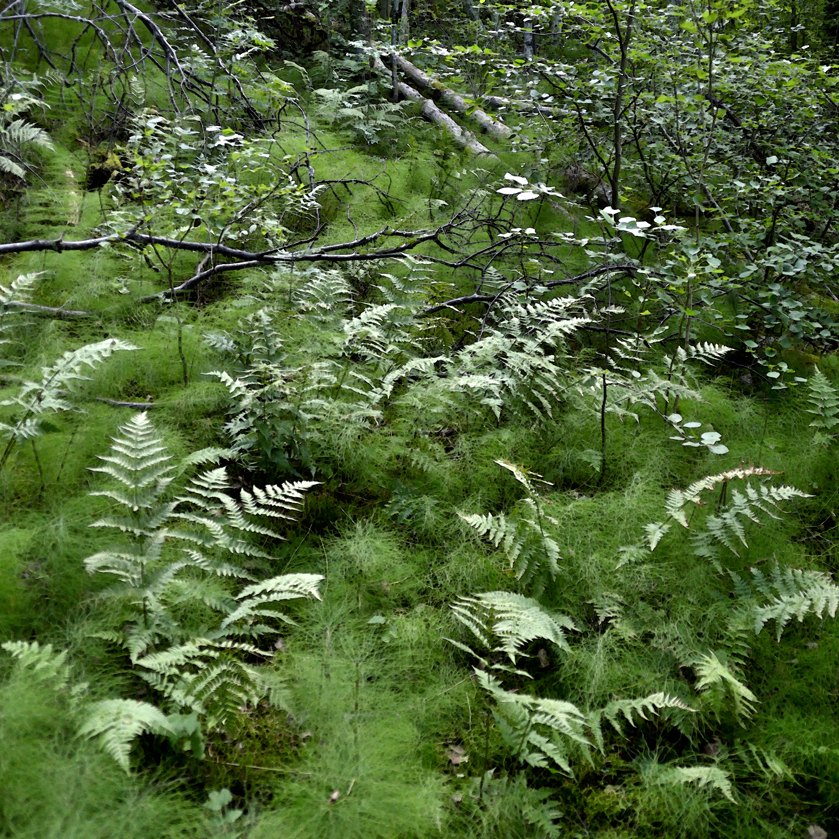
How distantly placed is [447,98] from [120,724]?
802 centimetres

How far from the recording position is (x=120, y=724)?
1691 millimetres

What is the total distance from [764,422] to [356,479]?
2.61m

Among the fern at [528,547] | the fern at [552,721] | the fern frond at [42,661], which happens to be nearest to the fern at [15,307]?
the fern frond at [42,661]

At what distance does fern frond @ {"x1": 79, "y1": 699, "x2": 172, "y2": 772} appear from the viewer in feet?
5.35

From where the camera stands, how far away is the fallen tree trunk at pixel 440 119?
21.2 ft

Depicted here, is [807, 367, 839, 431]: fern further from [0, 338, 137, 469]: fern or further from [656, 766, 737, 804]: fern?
[0, 338, 137, 469]: fern

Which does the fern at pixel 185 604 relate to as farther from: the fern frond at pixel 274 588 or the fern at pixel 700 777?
the fern at pixel 700 777

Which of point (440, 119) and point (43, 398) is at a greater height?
point (440, 119)

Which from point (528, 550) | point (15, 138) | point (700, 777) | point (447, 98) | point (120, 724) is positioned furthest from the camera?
point (447, 98)


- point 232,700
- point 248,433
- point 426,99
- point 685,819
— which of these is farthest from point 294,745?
point 426,99

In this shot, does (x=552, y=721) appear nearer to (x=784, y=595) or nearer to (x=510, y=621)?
(x=510, y=621)

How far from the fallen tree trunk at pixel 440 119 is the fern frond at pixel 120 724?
5.99 m

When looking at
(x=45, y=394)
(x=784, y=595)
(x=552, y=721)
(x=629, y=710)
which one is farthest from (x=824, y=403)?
(x=45, y=394)

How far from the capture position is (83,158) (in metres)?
5.64
